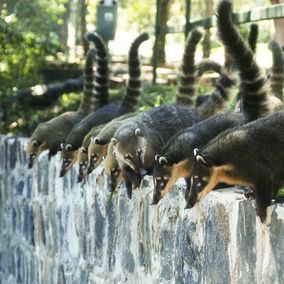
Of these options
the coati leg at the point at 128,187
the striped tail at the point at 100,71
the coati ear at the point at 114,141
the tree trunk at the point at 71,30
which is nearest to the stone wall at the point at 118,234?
the coati leg at the point at 128,187

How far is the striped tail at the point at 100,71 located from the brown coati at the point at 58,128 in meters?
0.04

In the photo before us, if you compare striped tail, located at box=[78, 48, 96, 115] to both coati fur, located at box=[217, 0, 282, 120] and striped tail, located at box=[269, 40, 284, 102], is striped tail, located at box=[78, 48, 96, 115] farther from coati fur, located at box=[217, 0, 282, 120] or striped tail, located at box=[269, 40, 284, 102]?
coati fur, located at box=[217, 0, 282, 120]

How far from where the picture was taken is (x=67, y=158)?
6.12m

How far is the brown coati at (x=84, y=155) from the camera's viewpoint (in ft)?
18.6

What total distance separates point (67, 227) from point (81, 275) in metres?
0.48

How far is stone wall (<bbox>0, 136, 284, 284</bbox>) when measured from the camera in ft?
11.2

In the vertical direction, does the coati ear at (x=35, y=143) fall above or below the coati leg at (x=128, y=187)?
below

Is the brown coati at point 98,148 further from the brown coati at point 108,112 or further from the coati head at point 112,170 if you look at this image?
the brown coati at point 108,112

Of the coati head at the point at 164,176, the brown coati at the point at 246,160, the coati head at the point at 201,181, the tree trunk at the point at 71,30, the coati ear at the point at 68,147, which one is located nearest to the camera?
the brown coati at the point at 246,160

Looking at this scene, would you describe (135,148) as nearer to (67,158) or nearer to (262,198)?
(67,158)

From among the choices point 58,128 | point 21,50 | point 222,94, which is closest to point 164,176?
point 222,94

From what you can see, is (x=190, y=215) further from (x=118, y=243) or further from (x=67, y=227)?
(x=67, y=227)

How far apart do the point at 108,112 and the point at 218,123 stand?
2267mm

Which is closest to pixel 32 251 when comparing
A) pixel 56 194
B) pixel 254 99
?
pixel 56 194
